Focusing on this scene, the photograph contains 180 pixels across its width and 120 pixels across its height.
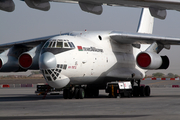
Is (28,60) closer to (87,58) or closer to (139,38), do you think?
(87,58)

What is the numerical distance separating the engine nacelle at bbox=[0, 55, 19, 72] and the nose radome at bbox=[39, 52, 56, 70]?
13.4ft

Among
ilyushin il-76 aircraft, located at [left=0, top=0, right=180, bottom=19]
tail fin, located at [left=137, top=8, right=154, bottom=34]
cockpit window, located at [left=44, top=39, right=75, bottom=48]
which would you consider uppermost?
tail fin, located at [left=137, top=8, right=154, bottom=34]

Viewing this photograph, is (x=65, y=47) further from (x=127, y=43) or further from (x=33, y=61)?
(x=127, y=43)

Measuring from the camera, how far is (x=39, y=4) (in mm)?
5902

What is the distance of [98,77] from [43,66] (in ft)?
12.4

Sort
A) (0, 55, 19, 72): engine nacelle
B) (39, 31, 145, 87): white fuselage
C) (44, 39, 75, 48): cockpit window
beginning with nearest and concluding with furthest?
(39, 31, 145, 87): white fuselage → (44, 39, 75, 48): cockpit window → (0, 55, 19, 72): engine nacelle

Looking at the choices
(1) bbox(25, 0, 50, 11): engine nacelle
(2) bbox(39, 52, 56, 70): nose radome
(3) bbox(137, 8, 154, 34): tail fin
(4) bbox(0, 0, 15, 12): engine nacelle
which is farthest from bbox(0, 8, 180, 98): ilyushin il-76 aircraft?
(1) bbox(25, 0, 50, 11): engine nacelle

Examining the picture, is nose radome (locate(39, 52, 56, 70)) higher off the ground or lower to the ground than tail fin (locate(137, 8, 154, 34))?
lower

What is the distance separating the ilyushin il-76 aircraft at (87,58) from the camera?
51.5ft

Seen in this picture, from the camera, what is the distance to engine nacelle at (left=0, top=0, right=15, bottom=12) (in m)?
5.91

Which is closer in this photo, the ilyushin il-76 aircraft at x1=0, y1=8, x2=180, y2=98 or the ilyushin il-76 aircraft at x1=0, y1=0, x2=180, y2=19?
the ilyushin il-76 aircraft at x1=0, y1=0, x2=180, y2=19

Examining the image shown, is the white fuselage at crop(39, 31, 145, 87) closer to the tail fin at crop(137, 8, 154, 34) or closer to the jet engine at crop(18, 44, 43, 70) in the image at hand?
the jet engine at crop(18, 44, 43, 70)

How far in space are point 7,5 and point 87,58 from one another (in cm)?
1107

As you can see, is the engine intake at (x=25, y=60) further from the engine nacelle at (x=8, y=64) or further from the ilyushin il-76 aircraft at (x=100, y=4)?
the ilyushin il-76 aircraft at (x=100, y=4)
